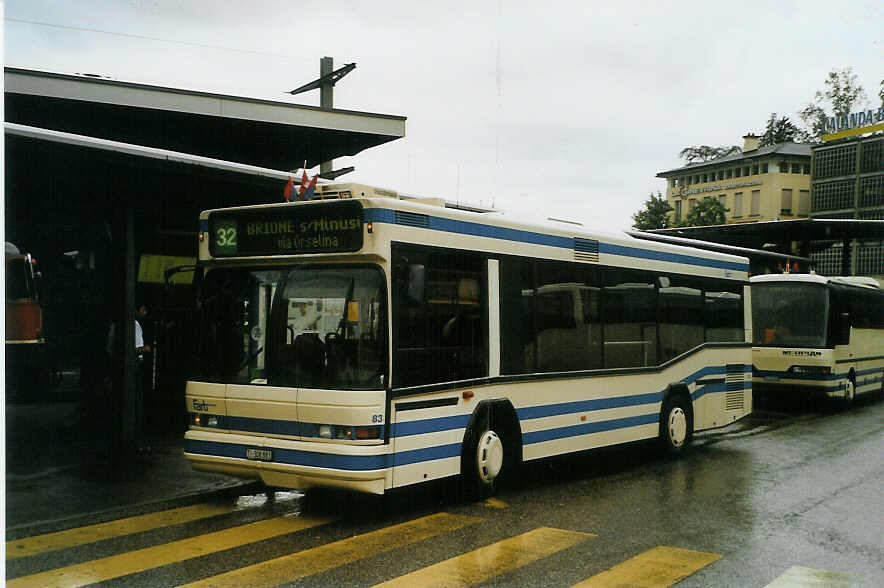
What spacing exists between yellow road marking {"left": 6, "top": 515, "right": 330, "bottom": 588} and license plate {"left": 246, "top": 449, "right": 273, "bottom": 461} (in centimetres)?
63

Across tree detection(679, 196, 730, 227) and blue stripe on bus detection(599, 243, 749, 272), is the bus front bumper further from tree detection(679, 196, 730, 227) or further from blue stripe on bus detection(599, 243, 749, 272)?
tree detection(679, 196, 730, 227)

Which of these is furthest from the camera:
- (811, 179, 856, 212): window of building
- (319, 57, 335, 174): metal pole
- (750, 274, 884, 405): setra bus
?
(811, 179, 856, 212): window of building

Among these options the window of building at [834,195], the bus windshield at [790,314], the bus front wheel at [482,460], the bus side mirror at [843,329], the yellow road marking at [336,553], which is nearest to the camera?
the yellow road marking at [336,553]

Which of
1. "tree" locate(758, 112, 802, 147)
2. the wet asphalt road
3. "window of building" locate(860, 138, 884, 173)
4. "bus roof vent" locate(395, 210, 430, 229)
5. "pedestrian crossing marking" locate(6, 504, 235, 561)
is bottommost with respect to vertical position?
the wet asphalt road

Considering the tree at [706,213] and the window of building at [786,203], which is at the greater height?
the window of building at [786,203]

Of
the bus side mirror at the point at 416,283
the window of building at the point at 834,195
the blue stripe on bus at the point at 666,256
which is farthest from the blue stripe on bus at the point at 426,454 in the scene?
the window of building at the point at 834,195

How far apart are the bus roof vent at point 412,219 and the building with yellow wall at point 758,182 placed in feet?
239

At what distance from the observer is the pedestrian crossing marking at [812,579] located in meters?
6.50

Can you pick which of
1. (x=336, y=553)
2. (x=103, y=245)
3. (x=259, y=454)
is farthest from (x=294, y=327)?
(x=103, y=245)

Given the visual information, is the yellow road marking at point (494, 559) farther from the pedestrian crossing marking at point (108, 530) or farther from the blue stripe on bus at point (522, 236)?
the blue stripe on bus at point (522, 236)

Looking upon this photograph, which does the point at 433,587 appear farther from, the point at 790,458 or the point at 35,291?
the point at 35,291

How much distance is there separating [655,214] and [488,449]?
71910 millimetres

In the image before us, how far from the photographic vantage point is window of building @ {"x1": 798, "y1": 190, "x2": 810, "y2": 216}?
8344cm

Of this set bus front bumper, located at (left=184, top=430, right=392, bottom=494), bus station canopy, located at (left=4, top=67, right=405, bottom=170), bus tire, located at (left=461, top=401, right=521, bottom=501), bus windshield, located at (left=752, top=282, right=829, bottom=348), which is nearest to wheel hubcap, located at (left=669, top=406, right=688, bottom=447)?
bus tire, located at (left=461, top=401, right=521, bottom=501)
